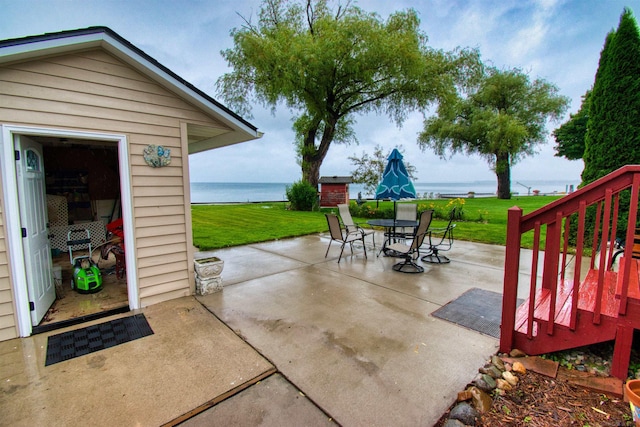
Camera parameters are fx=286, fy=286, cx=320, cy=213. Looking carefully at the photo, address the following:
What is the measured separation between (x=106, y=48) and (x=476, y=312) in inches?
208

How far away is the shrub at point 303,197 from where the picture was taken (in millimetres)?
15461

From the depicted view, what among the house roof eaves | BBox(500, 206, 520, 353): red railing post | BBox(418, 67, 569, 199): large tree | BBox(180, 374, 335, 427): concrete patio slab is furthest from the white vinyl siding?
BBox(418, 67, 569, 199): large tree

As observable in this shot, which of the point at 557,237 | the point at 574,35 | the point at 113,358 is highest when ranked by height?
the point at 574,35

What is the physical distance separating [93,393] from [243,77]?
1564cm

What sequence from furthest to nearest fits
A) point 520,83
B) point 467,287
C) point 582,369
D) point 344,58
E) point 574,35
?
point 520,83 → point 344,58 → point 574,35 → point 467,287 → point 582,369

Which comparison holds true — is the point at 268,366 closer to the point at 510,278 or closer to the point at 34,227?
the point at 510,278

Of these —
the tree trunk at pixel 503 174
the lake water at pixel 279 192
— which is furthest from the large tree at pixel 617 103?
the tree trunk at pixel 503 174

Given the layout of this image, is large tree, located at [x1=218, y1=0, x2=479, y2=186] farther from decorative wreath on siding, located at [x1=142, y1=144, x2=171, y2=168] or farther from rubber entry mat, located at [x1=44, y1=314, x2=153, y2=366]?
rubber entry mat, located at [x1=44, y1=314, x2=153, y2=366]

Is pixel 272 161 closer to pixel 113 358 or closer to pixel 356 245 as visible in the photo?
pixel 356 245

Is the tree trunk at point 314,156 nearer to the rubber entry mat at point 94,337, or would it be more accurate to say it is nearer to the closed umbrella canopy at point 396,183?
the closed umbrella canopy at point 396,183

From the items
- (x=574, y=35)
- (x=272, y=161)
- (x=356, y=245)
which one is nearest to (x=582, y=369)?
(x=356, y=245)

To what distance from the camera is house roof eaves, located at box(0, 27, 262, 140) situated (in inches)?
105

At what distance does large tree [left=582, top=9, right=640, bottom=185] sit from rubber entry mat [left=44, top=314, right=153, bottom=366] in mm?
8519

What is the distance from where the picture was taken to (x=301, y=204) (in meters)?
15.6
